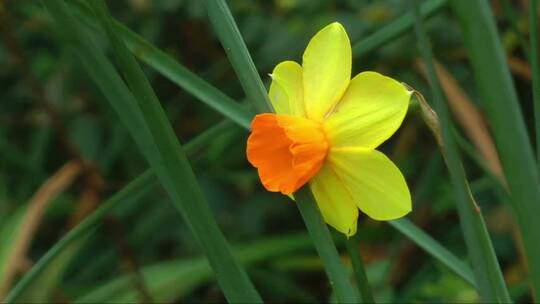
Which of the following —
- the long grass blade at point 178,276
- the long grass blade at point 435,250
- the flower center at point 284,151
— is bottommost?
the long grass blade at point 435,250

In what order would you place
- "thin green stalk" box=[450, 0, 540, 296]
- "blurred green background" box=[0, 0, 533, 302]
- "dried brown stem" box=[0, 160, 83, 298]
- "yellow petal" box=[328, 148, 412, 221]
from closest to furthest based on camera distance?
1. "thin green stalk" box=[450, 0, 540, 296]
2. "yellow petal" box=[328, 148, 412, 221]
3. "dried brown stem" box=[0, 160, 83, 298]
4. "blurred green background" box=[0, 0, 533, 302]

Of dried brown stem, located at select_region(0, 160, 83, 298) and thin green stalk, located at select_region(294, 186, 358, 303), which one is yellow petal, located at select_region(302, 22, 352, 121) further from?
dried brown stem, located at select_region(0, 160, 83, 298)

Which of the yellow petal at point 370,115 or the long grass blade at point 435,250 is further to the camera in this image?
the long grass blade at point 435,250

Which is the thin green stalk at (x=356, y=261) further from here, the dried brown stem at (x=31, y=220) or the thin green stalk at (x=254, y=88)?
the dried brown stem at (x=31, y=220)

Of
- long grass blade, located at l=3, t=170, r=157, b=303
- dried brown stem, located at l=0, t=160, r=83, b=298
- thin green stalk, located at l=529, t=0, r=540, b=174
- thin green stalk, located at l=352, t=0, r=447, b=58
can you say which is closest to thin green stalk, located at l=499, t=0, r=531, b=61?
thin green stalk, located at l=352, t=0, r=447, b=58

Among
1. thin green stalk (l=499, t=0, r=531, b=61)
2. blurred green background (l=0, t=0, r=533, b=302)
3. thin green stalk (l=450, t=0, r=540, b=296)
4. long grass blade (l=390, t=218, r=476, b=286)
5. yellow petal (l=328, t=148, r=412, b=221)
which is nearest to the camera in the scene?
thin green stalk (l=450, t=0, r=540, b=296)

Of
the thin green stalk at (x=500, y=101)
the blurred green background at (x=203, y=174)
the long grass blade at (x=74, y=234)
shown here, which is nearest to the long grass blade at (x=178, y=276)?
the blurred green background at (x=203, y=174)

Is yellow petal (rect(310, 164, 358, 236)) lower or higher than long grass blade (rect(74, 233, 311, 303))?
lower

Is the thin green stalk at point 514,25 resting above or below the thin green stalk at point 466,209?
above

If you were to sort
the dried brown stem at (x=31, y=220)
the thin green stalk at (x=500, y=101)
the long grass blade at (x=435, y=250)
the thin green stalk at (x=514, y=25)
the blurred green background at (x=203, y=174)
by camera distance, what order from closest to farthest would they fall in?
the thin green stalk at (x=500, y=101) → the long grass blade at (x=435, y=250) → the thin green stalk at (x=514, y=25) → the dried brown stem at (x=31, y=220) → the blurred green background at (x=203, y=174)

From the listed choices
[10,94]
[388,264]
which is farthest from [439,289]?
[10,94]
